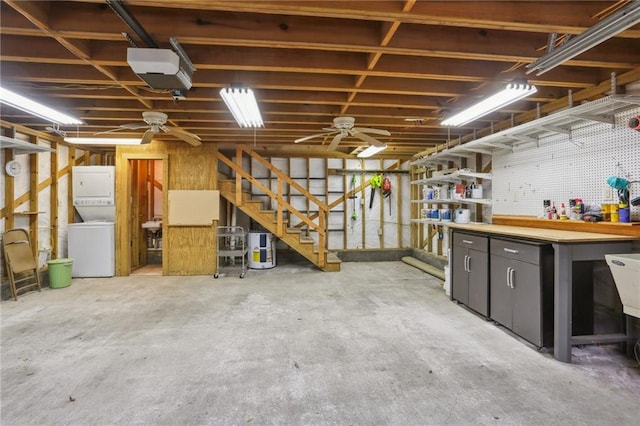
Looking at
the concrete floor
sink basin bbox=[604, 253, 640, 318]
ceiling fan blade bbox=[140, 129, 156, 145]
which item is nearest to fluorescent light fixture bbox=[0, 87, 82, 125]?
ceiling fan blade bbox=[140, 129, 156, 145]

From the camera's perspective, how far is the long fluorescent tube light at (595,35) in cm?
175

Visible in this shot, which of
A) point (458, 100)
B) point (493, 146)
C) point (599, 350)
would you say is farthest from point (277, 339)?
point (493, 146)

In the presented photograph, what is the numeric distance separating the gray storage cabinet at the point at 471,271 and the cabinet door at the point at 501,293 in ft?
0.33

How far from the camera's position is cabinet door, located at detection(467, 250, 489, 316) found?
139 inches

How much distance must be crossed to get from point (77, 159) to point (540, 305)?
789cm

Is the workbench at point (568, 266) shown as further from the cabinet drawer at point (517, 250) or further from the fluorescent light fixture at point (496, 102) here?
the fluorescent light fixture at point (496, 102)

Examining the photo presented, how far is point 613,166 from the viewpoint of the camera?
9.81 feet

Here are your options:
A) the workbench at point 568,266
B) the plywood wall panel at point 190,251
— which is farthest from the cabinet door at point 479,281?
the plywood wall panel at point 190,251

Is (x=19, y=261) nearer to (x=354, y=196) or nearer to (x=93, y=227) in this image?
(x=93, y=227)

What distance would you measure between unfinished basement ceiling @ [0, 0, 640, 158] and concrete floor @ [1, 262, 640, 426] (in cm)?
255

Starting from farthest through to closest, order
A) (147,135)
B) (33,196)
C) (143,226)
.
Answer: (143,226)
(33,196)
(147,135)

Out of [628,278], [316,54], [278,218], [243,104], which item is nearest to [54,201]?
[278,218]

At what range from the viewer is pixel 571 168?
3443mm

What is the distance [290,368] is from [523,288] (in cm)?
231
